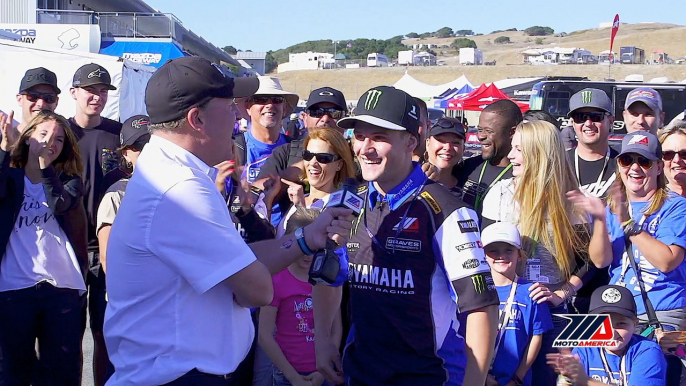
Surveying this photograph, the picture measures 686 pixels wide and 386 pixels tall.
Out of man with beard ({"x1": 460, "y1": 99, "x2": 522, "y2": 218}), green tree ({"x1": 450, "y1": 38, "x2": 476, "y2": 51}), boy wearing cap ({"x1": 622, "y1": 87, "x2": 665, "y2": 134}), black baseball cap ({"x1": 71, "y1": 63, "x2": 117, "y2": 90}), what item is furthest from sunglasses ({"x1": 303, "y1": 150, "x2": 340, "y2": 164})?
green tree ({"x1": 450, "y1": 38, "x2": 476, "y2": 51})

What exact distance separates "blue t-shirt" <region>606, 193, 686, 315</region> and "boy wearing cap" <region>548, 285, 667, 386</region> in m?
0.27

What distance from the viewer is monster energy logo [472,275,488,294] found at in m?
2.88

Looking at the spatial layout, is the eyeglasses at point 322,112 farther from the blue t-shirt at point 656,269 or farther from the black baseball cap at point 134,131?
the blue t-shirt at point 656,269

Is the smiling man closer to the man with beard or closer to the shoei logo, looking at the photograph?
the man with beard

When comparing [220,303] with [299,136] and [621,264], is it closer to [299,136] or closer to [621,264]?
[621,264]

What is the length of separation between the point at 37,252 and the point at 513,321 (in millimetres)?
3091

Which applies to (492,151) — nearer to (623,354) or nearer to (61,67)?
(623,354)

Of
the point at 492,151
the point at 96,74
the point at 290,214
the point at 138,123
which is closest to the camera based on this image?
the point at 290,214

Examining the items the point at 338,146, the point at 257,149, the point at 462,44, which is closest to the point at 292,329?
the point at 338,146

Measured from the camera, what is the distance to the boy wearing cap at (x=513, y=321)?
4.21 m

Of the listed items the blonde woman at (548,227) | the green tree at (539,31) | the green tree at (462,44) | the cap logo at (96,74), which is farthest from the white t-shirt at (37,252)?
the green tree at (539,31)

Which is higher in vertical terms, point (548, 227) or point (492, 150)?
point (492, 150)

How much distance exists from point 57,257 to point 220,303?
2.84 metres

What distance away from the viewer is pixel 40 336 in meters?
5.00
